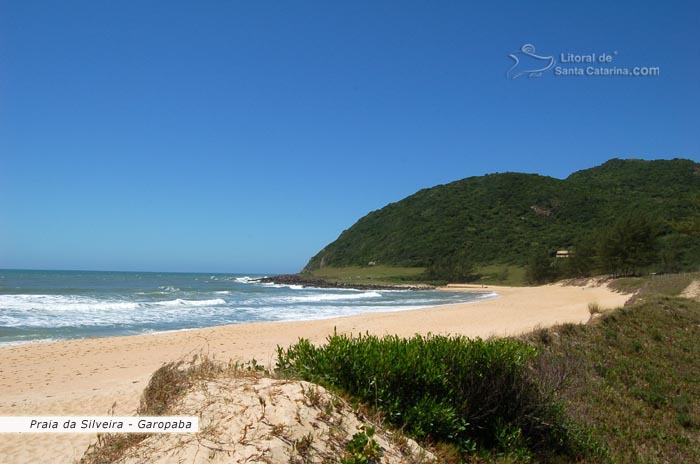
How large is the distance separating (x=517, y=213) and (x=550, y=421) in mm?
117193

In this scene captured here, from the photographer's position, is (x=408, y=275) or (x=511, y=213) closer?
(x=408, y=275)

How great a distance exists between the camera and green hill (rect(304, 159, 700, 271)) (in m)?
97.5

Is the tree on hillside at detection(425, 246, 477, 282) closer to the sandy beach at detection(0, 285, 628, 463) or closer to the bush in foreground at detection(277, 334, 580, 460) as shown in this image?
the sandy beach at detection(0, 285, 628, 463)

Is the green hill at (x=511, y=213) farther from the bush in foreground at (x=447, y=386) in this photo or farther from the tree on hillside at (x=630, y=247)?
the bush in foreground at (x=447, y=386)

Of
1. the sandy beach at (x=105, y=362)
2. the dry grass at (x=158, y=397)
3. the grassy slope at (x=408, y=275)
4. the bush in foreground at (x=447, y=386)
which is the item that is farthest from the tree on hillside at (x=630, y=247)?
the dry grass at (x=158, y=397)

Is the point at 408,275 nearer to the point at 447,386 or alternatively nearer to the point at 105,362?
the point at 105,362

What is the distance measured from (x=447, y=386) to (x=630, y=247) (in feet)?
180

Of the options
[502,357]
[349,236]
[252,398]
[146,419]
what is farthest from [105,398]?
[349,236]

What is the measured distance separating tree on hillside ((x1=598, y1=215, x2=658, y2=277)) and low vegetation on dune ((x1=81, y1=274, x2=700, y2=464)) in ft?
161

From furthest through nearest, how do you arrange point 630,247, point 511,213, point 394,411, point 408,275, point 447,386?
point 511,213 → point 408,275 → point 630,247 → point 447,386 → point 394,411

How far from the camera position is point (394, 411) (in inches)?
161

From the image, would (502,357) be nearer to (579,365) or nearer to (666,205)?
(579,365)

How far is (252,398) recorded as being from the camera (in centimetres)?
362

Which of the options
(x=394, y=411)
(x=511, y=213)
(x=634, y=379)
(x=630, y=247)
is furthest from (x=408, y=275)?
(x=394, y=411)
